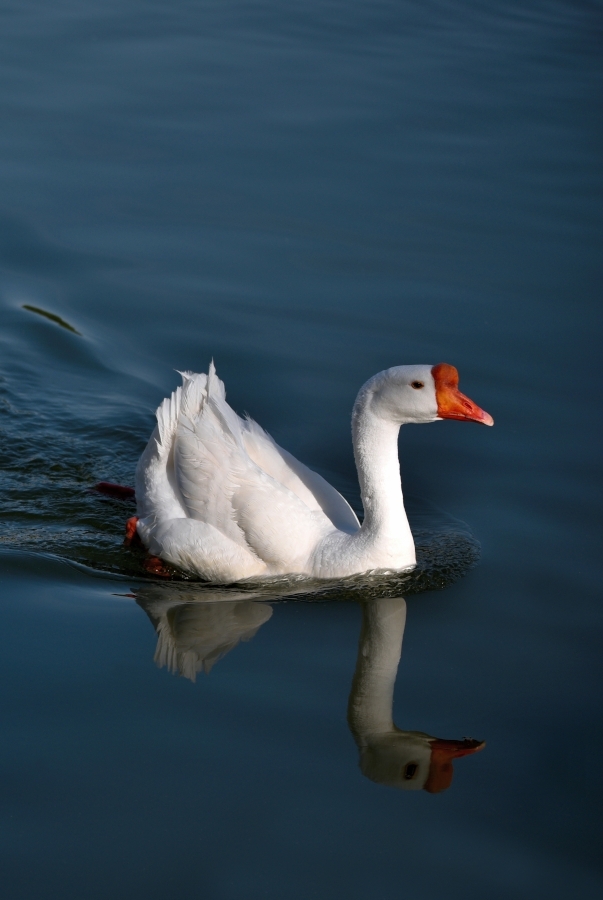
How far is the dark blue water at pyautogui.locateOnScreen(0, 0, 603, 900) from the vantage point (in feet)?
16.3

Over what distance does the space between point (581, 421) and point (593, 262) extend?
2759 mm

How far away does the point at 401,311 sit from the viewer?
34.1ft

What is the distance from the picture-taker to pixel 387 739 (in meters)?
5.60

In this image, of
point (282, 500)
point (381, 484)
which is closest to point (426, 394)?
point (381, 484)

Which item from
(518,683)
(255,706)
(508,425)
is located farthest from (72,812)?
(508,425)

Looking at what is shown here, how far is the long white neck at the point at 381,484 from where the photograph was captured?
6.97 meters

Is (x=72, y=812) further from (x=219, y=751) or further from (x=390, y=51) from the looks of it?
(x=390, y=51)

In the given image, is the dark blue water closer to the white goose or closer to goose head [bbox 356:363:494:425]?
the white goose

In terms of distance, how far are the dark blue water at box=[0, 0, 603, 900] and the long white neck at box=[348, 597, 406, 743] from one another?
0.21ft

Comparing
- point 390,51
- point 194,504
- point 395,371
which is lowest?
point 194,504

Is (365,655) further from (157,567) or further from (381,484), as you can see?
(157,567)

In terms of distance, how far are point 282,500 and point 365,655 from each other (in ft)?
3.92

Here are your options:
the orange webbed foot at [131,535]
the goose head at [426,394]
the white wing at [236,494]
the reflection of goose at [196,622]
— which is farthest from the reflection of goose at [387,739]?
the orange webbed foot at [131,535]

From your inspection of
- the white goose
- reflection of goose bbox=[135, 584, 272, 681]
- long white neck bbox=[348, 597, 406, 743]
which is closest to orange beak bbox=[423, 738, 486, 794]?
long white neck bbox=[348, 597, 406, 743]
